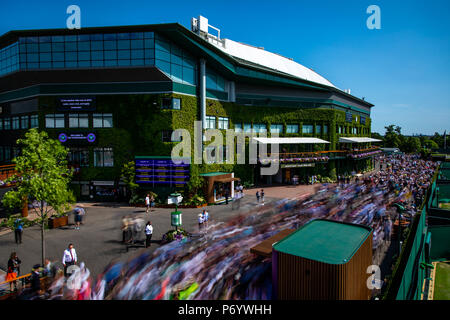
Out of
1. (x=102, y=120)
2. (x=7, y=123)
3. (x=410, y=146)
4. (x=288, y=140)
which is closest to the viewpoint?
Answer: (x=102, y=120)

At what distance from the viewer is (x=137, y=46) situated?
28766 millimetres

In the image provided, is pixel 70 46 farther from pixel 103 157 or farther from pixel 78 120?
pixel 103 157

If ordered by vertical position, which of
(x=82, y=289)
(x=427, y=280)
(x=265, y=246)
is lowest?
(x=427, y=280)

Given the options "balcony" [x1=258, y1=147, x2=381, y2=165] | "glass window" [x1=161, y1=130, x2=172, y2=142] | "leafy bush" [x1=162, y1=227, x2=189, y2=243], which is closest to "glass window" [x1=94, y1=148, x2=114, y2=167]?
"glass window" [x1=161, y1=130, x2=172, y2=142]

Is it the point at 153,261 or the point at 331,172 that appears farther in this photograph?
the point at 331,172

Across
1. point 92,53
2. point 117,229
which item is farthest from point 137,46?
point 117,229

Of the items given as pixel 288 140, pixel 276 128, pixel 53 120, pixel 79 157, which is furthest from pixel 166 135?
pixel 288 140

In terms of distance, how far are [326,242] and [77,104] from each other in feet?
103

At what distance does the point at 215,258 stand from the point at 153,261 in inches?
132

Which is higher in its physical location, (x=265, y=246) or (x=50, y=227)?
(x=265, y=246)

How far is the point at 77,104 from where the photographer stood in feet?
104

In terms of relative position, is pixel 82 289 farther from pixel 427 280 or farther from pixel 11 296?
pixel 427 280

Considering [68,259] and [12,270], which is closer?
[12,270]
